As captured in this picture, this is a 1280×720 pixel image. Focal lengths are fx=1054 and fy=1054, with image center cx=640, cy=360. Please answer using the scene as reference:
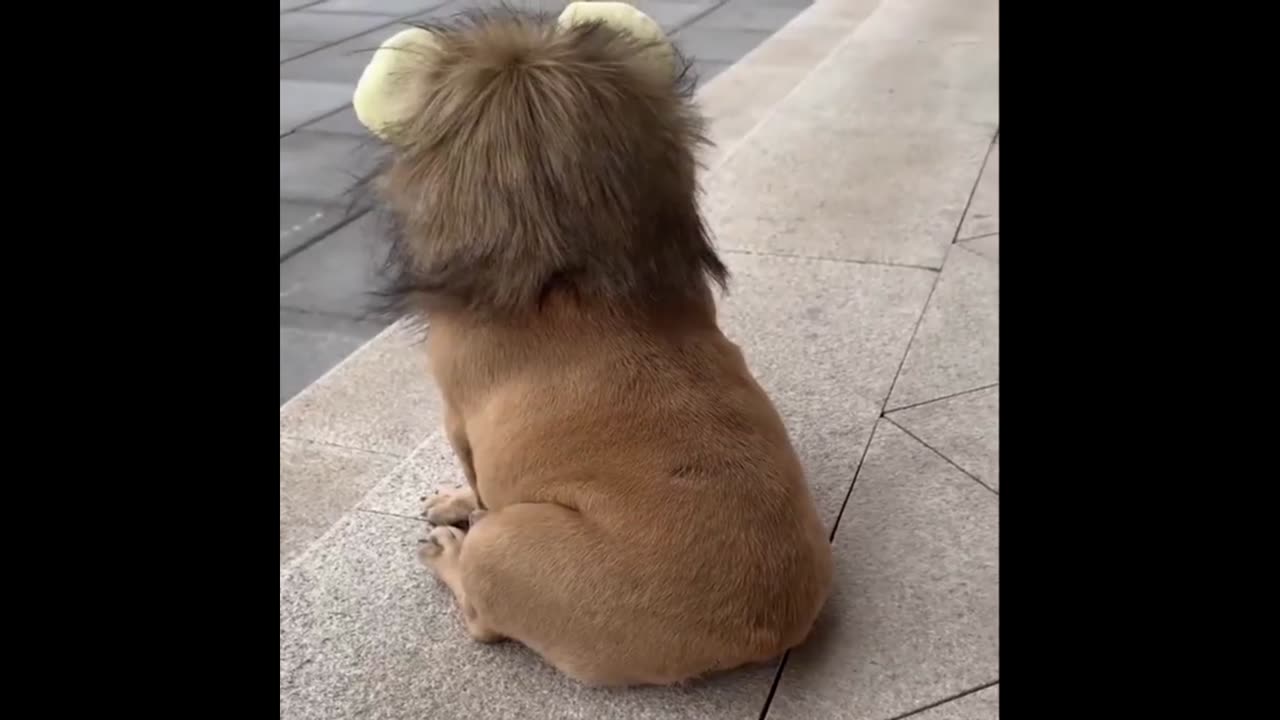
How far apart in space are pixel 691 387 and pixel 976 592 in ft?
3.01

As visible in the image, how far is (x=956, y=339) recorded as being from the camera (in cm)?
358

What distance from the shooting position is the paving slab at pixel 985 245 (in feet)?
13.8

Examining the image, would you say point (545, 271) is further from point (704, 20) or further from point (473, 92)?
point (704, 20)

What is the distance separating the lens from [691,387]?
2.06 metres

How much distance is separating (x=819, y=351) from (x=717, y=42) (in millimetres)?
5221

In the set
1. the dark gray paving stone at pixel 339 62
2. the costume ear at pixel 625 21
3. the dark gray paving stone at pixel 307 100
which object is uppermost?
the costume ear at pixel 625 21

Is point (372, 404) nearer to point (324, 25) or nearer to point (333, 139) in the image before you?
point (333, 139)

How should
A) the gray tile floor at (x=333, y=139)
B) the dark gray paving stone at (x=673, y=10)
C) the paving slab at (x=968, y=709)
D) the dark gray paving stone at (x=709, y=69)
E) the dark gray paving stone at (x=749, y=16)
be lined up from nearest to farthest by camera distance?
the paving slab at (x=968, y=709) → the gray tile floor at (x=333, y=139) → the dark gray paving stone at (x=709, y=69) → the dark gray paving stone at (x=749, y=16) → the dark gray paving stone at (x=673, y=10)

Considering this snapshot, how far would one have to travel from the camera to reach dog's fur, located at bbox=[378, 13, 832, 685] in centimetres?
186

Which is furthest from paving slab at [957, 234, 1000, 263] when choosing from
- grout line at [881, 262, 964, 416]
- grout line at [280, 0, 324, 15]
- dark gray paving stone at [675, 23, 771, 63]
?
grout line at [280, 0, 324, 15]

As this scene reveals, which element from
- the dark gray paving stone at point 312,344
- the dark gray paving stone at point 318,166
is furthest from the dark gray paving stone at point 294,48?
the dark gray paving stone at point 312,344

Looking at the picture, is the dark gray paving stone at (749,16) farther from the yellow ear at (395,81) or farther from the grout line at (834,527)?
the yellow ear at (395,81)

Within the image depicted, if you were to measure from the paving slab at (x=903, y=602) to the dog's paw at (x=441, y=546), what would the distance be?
0.83m
